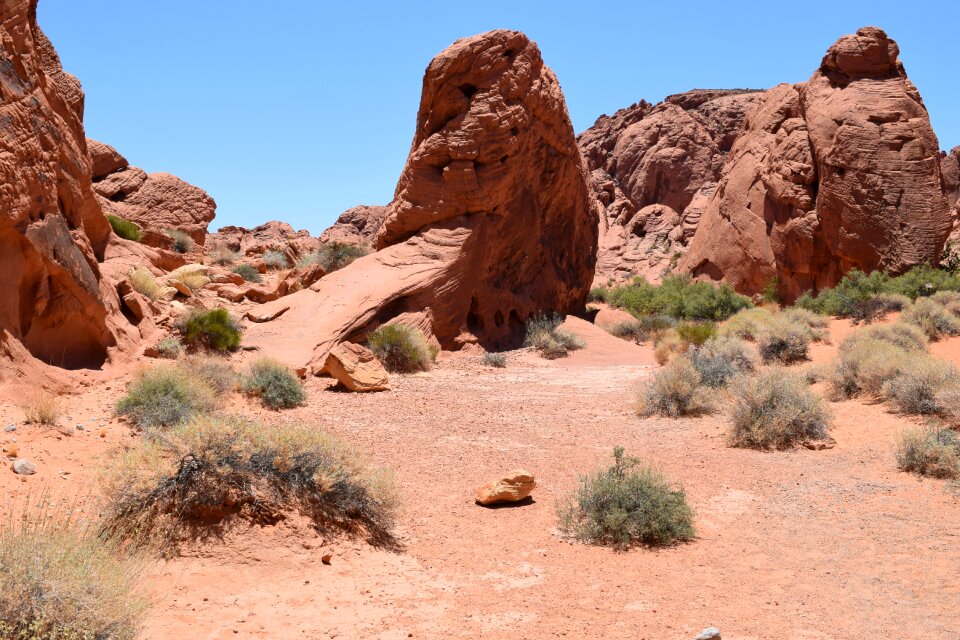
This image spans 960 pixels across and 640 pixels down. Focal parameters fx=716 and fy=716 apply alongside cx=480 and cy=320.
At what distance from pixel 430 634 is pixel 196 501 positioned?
2135 millimetres

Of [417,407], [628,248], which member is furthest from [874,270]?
[628,248]

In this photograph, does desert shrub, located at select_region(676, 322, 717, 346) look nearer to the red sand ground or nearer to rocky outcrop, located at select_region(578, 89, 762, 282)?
the red sand ground

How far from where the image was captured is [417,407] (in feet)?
36.7

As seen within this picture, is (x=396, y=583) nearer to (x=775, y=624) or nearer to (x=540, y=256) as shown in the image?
(x=775, y=624)

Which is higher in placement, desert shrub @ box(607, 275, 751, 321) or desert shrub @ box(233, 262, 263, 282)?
desert shrub @ box(233, 262, 263, 282)

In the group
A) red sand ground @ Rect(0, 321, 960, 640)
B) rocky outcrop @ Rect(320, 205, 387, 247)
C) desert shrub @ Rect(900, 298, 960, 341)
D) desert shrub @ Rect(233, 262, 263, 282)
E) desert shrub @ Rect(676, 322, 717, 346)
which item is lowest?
red sand ground @ Rect(0, 321, 960, 640)

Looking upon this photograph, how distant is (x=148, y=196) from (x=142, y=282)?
42.7 feet

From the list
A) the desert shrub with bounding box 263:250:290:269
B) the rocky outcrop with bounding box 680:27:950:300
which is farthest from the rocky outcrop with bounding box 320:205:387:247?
the rocky outcrop with bounding box 680:27:950:300

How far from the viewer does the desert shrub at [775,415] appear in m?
8.84

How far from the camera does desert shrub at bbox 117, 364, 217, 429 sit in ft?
26.7

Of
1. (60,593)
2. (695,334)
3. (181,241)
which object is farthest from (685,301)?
(60,593)

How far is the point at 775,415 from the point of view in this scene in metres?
8.92

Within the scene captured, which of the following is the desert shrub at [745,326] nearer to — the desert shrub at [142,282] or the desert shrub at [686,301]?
the desert shrub at [686,301]

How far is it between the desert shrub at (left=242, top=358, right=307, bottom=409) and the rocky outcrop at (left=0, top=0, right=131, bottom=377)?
6.87ft
